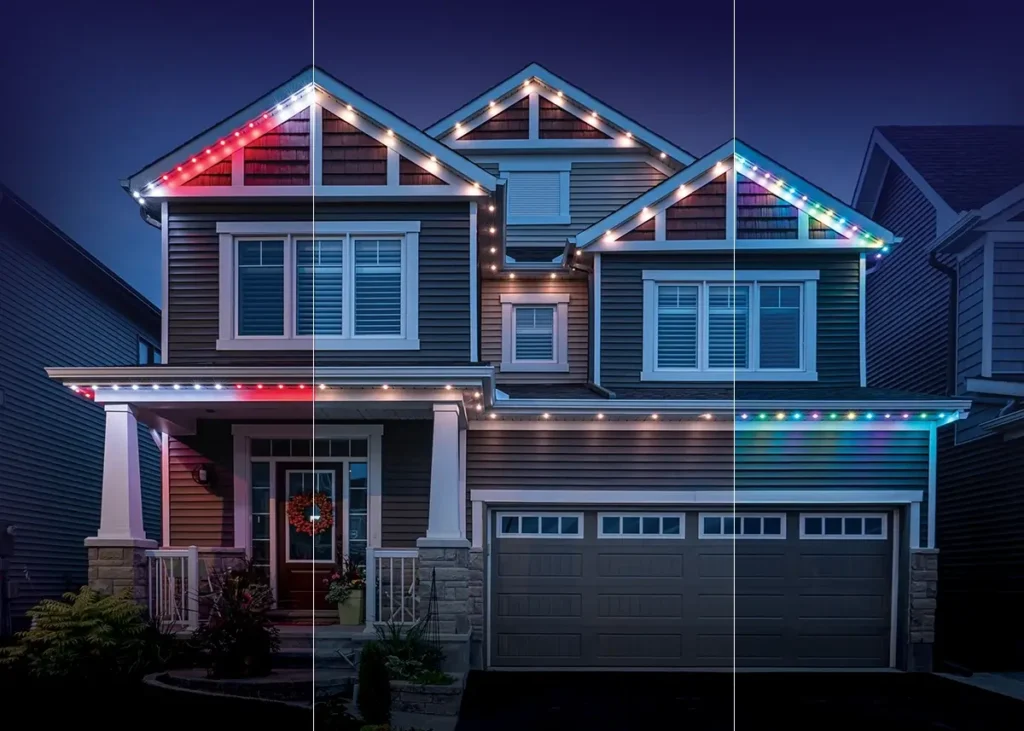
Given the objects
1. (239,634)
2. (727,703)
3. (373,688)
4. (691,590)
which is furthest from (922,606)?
(239,634)

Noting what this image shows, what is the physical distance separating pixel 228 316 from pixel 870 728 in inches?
251

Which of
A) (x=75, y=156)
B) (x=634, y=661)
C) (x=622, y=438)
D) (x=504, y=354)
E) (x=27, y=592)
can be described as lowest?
(x=634, y=661)

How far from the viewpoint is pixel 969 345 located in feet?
27.4

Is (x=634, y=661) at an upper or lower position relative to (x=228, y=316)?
lower

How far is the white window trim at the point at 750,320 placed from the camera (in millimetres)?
8375

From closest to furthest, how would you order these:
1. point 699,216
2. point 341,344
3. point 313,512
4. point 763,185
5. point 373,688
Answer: point 373,688 < point 341,344 < point 313,512 < point 763,185 < point 699,216

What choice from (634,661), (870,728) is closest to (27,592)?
(634,661)

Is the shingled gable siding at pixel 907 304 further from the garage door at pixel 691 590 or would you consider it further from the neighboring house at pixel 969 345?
the garage door at pixel 691 590

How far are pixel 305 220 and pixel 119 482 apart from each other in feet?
9.21

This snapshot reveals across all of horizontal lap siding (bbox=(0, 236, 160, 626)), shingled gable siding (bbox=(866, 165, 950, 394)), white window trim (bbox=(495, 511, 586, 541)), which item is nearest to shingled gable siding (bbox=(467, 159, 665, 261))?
shingled gable siding (bbox=(866, 165, 950, 394))

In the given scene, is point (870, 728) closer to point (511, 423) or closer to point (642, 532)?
point (642, 532)

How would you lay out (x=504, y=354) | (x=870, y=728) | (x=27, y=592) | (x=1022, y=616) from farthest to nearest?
(x=504, y=354), (x=27, y=592), (x=1022, y=616), (x=870, y=728)

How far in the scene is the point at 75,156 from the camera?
26.8ft

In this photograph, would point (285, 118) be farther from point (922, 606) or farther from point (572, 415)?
point (922, 606)
